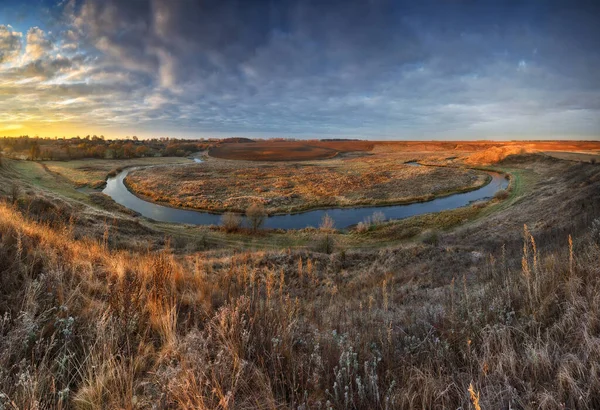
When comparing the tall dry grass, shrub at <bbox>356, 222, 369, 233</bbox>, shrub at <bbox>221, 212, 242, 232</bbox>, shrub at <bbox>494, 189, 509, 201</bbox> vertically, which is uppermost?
the tall dry grass

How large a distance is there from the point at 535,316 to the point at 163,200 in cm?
5916

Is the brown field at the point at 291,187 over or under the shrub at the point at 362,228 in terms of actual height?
over

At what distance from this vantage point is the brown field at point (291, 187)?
51844 mm

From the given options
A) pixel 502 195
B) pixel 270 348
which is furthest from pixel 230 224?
pixel 502 195

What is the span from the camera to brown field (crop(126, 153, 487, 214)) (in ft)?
170

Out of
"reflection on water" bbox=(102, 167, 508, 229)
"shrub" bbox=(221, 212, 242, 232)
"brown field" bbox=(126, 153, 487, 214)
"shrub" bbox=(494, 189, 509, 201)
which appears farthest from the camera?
"brown field" bbox=(126, 153, 487, 214)

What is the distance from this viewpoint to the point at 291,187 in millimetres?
63969

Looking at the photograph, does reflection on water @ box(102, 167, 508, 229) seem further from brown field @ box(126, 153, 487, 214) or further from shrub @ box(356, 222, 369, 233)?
shrub @ box(356, 222, 369, 233)

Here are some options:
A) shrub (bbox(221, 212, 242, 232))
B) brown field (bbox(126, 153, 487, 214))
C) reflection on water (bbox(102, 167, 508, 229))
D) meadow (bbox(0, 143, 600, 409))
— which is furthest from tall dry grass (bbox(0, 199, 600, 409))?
brown field (bbox(126, 153, 487, 214))

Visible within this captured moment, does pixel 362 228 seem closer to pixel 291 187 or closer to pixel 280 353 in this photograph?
pixel 291 187

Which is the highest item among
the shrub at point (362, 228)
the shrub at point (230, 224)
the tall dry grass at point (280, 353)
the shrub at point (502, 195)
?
the tall dry grass at point (280, 353)

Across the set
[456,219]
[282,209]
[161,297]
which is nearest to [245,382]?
[161,297]

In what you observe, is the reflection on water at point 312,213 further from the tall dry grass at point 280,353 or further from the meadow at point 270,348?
the tall dry grass at point 280,353

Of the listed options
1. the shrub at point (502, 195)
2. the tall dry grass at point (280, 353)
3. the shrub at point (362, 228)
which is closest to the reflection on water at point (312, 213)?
the shrub at point (502, 195)
